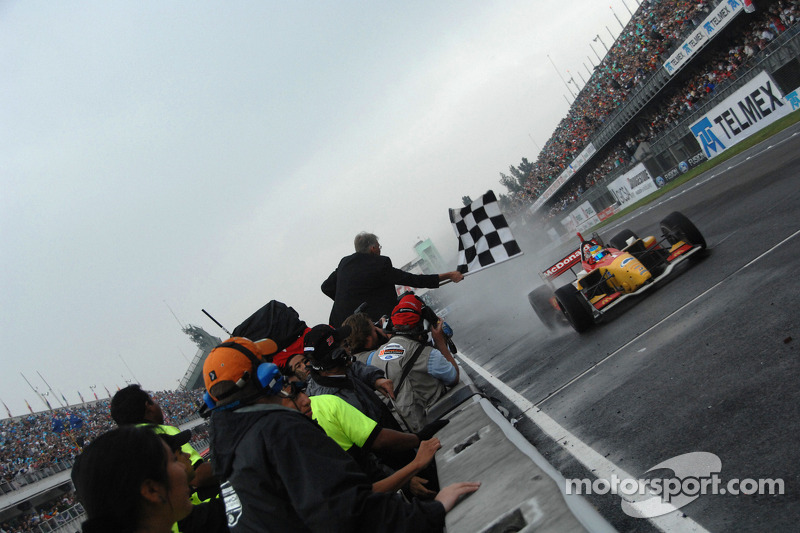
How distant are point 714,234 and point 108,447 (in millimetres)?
8407

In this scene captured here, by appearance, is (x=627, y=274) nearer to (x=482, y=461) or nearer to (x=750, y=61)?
(x=482, y=461)

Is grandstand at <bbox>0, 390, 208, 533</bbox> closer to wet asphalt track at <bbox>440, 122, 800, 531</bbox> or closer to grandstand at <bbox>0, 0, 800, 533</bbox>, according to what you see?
grandstand at <bbox>0, 0, 800, 533</bbox>

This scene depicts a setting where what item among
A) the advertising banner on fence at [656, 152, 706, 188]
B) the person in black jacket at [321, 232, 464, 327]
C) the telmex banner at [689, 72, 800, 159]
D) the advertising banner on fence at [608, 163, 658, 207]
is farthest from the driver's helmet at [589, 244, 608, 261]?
the advertising banner on fence at [608, 163, 658, 207]

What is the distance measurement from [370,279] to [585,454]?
247 centimetres

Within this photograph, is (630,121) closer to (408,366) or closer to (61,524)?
(408,366)

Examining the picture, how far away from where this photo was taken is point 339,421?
2.78 meters

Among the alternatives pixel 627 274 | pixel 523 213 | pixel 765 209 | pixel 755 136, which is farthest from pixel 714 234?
pixel 523 213

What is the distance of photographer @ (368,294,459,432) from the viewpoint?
4.20m

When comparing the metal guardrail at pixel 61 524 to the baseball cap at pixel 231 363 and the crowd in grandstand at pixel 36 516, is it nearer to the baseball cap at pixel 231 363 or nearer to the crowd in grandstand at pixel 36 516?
the crowd in grandstand at pixel 36 516

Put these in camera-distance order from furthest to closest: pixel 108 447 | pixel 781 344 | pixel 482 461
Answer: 1. pixel 781 344
2. pixel 482 461
3. pixel 108 447

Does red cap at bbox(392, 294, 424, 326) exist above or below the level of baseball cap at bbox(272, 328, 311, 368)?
below

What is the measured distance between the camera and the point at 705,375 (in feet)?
11.9

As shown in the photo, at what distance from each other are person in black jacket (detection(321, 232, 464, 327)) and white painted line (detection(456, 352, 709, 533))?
4.51 feet

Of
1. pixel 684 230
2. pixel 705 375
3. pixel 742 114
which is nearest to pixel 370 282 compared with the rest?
pixel 705 375
